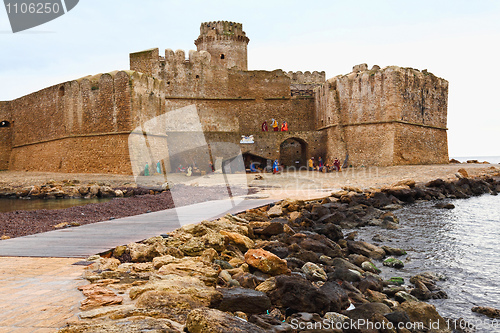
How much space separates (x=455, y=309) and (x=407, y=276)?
39.4 inches

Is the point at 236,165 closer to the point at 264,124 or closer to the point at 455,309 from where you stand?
the point at 264,124

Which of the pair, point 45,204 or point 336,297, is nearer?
point 336,297

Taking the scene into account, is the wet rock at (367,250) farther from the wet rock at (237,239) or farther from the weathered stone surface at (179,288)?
the weathered stone surface at (179,288)

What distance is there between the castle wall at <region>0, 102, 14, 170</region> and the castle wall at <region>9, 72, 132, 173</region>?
3916mm

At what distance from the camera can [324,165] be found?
22.4 m

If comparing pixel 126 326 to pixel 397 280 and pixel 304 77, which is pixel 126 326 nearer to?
pixel 397 280

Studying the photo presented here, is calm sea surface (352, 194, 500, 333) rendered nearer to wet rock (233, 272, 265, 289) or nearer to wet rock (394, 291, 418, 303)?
wet rock (394, 291, 418, 303)

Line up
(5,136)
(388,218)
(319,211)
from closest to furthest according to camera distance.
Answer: (319,211) → (388,218) → (5,136)

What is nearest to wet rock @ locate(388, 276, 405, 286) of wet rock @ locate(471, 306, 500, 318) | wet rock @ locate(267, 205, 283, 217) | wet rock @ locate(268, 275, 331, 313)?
wet rock @ locate(471, 306, 500, 318)

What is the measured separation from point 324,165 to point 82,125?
13.2 metres

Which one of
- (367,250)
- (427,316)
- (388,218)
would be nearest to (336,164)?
(388,218)

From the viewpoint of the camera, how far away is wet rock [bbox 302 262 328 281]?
4.61 metres

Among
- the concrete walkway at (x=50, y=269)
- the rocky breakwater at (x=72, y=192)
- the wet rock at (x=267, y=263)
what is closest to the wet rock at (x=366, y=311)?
the wet rock at (x=267, y=263)

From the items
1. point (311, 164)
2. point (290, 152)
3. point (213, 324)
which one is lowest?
point (213, 324)
